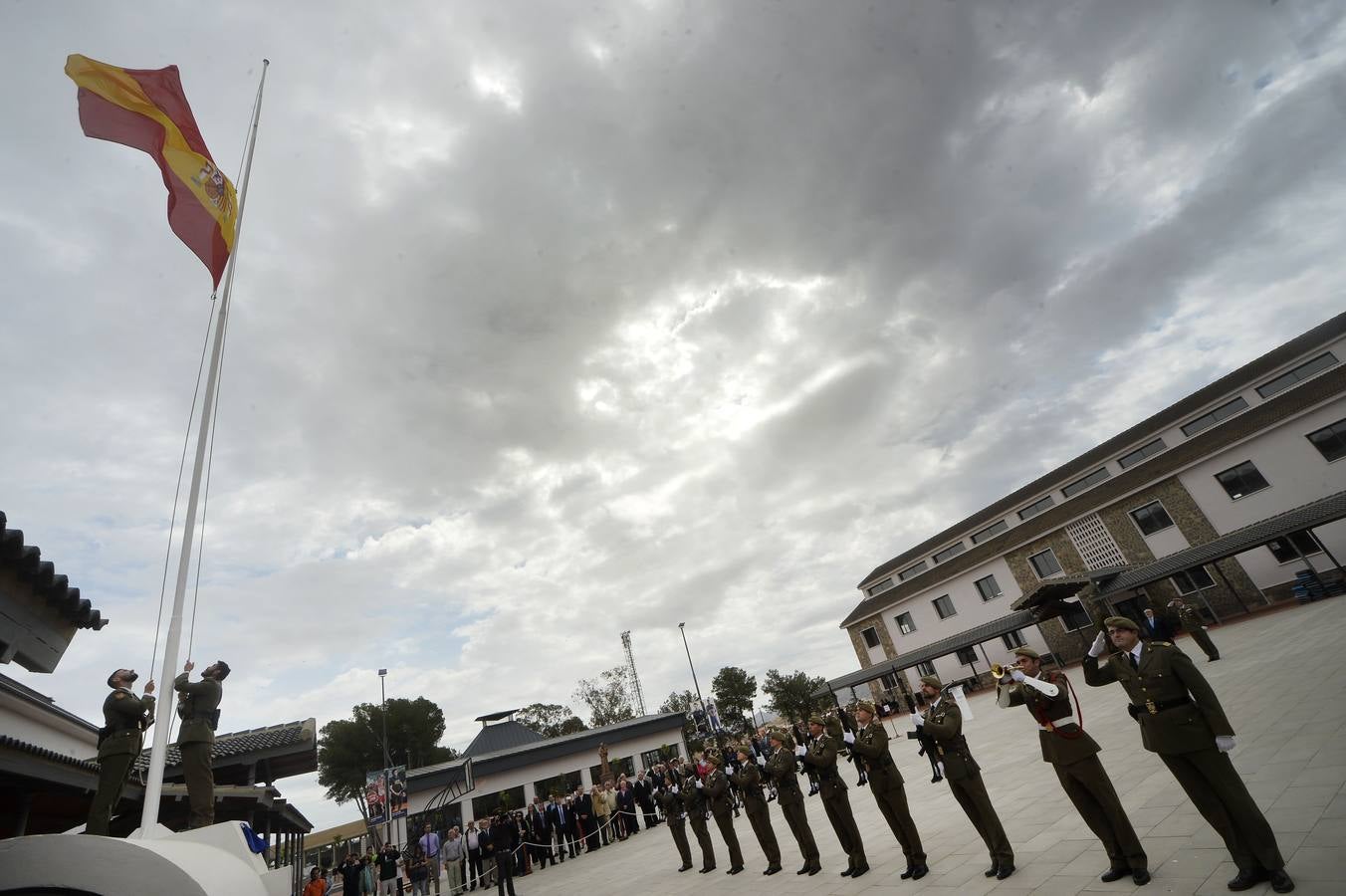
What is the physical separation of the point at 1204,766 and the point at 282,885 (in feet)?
31.2

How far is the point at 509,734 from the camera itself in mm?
37125

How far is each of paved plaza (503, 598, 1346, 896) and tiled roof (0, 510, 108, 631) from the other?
8929 millimetres

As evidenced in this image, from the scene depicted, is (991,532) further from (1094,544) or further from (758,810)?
(758,810)

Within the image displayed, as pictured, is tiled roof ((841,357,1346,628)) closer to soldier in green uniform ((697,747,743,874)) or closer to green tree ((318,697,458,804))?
soldier in green uniform ((697,747,743,874))

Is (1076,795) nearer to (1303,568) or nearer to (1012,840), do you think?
(1012,840)

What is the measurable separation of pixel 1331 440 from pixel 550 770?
123 ft

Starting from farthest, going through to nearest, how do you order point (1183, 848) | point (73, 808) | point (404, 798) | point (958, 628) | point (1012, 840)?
1. point (958, 628)
2. point (404, 798)
3. point (73, 808)
4. point (1012, 840)
5. point (1183, 848)

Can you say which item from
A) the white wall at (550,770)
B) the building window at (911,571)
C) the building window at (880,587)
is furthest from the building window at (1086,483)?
the white wall at (550,770)

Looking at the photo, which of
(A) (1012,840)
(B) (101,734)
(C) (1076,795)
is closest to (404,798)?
(B) (101,734)

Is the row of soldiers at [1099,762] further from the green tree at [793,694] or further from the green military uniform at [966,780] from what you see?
the green tree at [793,694]

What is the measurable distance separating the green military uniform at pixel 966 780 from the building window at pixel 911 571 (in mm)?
41371

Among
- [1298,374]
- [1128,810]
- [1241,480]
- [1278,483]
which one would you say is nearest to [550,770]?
[1128,810]

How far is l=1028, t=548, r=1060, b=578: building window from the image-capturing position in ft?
105

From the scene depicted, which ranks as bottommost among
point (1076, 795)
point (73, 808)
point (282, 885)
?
point (1076, 795)
